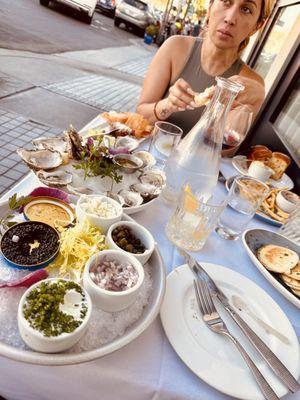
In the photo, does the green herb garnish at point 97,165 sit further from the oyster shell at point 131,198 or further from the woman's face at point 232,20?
the woman's face at point 232,20

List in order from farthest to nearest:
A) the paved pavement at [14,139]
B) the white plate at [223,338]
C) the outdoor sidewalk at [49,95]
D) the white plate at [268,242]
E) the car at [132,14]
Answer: the car at [132,14]
the outdoor sidewalk at [49,95]
the paved pavement at [14,139]
the white plate at [268,242]
the white plate at [223,338]

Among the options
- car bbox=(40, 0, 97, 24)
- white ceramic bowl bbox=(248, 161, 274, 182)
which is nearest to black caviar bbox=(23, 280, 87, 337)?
white ceramic bowl bbox=(248, 161, 274, 182)

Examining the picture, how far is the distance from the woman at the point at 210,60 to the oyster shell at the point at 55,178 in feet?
2.60

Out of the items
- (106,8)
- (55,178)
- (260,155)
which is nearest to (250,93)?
(260,155)

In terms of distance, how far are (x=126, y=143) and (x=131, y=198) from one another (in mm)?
526

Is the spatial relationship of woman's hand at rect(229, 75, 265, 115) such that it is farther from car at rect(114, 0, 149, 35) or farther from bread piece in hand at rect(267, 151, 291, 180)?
car at rect(114, 0, 149, 35)

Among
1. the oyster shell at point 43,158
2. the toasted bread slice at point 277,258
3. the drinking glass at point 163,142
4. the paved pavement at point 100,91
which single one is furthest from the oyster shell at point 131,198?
the paved pavement at point 100,91

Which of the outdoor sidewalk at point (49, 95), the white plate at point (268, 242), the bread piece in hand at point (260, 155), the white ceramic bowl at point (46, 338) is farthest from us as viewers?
the outdoor sidewalk at point (49, 95)

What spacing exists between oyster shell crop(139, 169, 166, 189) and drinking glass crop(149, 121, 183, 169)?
24 centimetres

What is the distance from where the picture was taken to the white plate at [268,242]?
99 centimetres

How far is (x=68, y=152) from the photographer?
4.09ft

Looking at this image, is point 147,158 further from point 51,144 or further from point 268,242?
point 268,242

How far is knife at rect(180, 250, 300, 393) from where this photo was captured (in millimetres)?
697

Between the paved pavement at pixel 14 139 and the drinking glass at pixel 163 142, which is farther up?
the drinking glass at pixel 163 142
